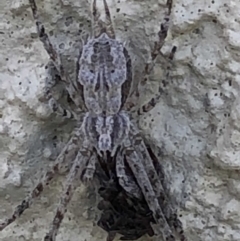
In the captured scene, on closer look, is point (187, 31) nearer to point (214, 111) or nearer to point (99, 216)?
point (214, 111)

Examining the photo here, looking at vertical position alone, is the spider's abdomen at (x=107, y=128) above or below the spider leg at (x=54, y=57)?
below

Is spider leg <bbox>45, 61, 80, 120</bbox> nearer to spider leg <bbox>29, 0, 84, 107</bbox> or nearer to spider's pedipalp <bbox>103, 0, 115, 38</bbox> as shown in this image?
spider leg <bbox>29, 0, 84, 107</bbox>

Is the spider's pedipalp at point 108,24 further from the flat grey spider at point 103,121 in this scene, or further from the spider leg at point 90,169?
the spider leg at point 90,169

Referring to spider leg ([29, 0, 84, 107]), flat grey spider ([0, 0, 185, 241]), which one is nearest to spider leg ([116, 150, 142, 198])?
flat grey spider ([0, 0, 185, 241])

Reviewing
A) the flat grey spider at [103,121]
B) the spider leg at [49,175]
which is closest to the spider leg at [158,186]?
the flat grey spider at [103,121]

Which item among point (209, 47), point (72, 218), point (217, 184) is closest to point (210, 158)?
point (217, 184)

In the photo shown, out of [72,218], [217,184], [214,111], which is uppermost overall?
[214,111]

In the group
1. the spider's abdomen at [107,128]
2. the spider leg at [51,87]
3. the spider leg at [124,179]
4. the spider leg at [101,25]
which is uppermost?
the spider leg at [101,25]

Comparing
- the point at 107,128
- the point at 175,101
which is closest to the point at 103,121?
the point at 107,128
